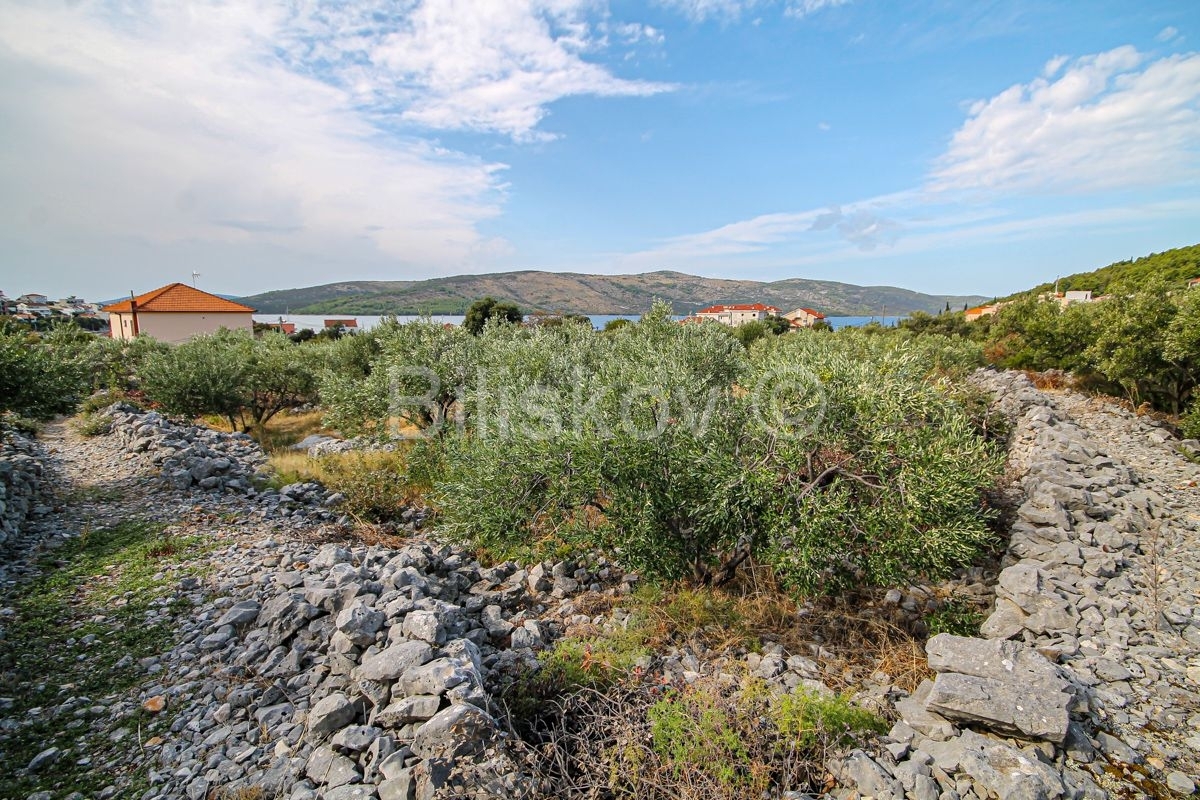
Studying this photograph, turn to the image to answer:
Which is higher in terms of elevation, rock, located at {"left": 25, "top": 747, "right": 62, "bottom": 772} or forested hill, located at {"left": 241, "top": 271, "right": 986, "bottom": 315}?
forested hill, located at {"left": 241, "top": 271, "right": 986, "bottom": 315}

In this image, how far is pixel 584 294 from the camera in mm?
150750

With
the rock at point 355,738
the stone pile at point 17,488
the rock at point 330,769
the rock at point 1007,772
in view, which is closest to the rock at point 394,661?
the rock at point 355,738

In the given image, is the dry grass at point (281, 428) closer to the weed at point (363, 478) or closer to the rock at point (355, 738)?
the weed at point (363, 478)

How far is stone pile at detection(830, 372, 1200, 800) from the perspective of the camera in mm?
4000

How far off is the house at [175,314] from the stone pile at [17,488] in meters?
Result: 36.9

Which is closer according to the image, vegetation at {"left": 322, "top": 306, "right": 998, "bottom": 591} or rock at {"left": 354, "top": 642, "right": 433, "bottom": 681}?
rock at {"left": 354, "top": 642, "right": 433, "bottom": 681}

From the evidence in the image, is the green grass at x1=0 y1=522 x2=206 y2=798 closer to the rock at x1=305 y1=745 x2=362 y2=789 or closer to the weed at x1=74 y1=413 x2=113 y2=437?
the rock at x1=305 y1=745 x2=362 y2=789

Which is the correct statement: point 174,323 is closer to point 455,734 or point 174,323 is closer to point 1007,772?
point 455,734

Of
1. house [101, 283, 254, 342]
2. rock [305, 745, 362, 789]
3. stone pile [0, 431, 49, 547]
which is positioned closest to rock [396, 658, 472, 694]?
rock [305, 745, 362, 789]

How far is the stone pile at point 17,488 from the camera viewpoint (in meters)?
8.56

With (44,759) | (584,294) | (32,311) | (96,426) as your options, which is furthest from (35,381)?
(584,294)

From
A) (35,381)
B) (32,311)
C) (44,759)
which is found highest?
(32,311)

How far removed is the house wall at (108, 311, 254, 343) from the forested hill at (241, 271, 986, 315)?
66689mm

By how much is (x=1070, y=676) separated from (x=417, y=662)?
625 cm
